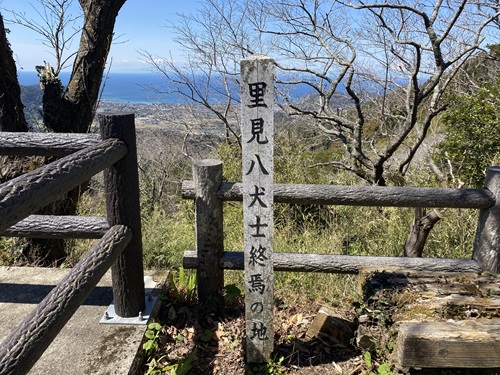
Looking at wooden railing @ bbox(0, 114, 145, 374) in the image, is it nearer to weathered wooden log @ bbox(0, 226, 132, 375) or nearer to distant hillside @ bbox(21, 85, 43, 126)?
weathered wooden log @ bbox(0, 226, 132, 375)

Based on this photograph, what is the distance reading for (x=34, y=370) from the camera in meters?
1.77

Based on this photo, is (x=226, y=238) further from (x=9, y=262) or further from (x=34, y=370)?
(x=34, y=370)

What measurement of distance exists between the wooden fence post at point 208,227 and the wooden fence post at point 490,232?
164cm

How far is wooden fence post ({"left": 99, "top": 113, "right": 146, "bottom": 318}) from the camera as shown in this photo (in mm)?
1945

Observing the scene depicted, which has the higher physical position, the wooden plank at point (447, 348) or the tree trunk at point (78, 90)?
the tree trunk at point (78, 90)

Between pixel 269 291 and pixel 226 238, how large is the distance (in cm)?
262

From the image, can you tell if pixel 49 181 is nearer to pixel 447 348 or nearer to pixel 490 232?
pixel 447 348

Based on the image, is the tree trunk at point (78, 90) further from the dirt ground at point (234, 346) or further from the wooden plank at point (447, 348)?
the wooden plank at point (447, 348)

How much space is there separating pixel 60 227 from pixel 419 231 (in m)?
2.69

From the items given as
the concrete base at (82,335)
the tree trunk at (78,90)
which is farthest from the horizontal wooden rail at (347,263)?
the tree trunk at (78,90)

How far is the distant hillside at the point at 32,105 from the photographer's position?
141 inches

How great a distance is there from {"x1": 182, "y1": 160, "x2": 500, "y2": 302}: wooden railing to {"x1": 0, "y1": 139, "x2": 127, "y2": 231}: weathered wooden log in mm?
597

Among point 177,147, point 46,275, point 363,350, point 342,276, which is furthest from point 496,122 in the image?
point 177,147

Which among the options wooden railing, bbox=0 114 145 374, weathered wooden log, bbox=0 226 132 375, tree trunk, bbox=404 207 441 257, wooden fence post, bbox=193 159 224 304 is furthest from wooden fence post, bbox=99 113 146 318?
tree trunk, bbox=404 207 441 257
